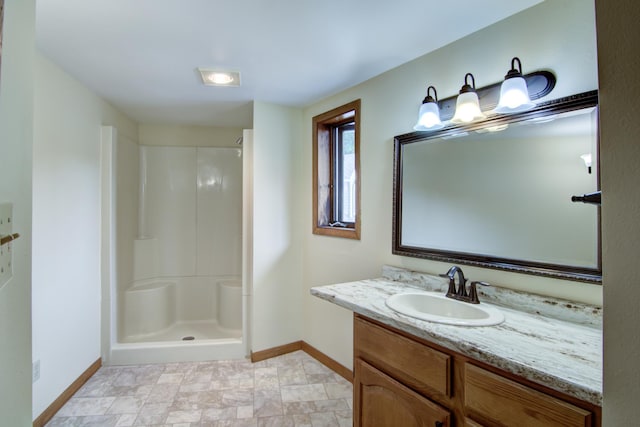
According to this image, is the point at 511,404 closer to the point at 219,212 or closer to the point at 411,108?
the point at 411,108

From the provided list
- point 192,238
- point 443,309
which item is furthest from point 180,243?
point 443,309

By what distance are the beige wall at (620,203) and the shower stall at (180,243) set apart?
3068 millimetres

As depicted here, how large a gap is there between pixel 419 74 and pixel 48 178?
2299 mm

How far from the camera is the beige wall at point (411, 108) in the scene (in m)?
1.23

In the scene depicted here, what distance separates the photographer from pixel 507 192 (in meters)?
1.44

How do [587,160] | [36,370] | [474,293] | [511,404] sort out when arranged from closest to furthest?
[511,404] < [587,160] < [474,293] < [36,370]

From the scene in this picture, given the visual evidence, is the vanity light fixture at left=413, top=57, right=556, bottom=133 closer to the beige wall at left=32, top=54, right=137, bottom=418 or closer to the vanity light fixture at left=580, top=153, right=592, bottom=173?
the vanity light fixture at left=580, top=153, right=592, bottom=173

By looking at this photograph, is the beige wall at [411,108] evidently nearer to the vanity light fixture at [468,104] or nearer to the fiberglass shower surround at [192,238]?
the vanity light fixture at [468,104]

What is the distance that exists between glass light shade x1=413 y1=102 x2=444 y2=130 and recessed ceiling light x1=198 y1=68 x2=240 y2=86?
1208 mm

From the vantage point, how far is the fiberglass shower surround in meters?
3.27

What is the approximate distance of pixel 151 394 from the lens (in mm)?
2148

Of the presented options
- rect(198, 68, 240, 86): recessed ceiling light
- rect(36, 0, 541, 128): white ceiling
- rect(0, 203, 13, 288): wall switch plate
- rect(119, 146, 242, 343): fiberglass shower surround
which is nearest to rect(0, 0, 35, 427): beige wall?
rect(0, 203, 13, 288): wall switch plate

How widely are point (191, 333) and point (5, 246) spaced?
117 inches

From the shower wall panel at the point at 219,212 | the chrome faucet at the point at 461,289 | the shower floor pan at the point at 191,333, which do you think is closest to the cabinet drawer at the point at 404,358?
the chrome faucet at the point at 461,289
